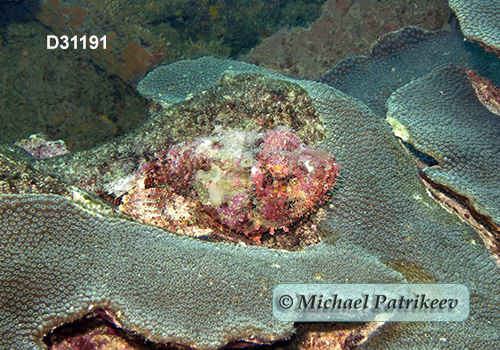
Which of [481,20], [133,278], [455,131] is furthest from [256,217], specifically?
[481,20]

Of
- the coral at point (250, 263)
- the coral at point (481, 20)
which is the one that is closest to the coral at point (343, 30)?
the coral at point (481, 20)

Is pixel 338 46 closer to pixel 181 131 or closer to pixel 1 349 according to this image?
pixel 181 131

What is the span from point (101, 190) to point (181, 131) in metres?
0.92

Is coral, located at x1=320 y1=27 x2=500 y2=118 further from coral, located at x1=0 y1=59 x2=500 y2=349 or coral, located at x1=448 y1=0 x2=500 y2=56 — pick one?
coral, located at x1=0 y1=59 x2=500 y2=349

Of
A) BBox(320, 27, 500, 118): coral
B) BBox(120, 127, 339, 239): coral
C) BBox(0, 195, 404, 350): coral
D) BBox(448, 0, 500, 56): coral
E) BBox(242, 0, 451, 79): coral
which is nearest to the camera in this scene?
BBox(0, 195, 404, 350): coral

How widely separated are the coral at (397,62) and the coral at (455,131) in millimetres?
488

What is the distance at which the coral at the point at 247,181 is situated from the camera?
216 centimetres

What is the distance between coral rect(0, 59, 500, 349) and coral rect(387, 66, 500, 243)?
202mm

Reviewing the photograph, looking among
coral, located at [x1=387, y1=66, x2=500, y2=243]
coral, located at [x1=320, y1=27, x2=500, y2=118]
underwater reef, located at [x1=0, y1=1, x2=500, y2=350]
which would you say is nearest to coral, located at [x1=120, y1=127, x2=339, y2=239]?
underwater reef, located at [x1=0, y1=1, x2=500, y2=350]

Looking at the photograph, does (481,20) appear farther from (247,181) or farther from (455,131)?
(247,181)

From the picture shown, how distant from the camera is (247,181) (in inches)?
88.2

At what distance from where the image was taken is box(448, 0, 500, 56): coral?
99.9 inches

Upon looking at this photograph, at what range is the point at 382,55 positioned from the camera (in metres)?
4.27

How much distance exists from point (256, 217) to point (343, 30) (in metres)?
4.67
